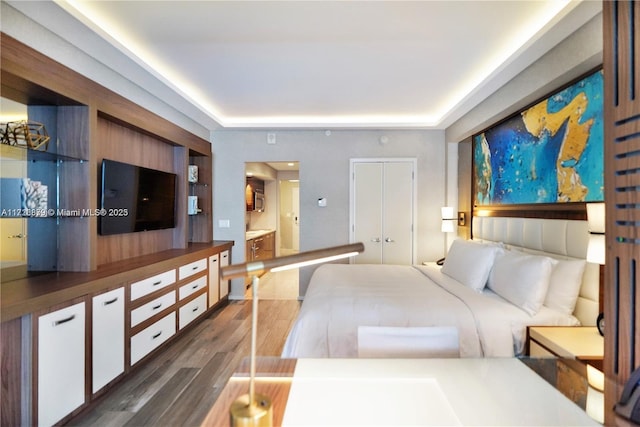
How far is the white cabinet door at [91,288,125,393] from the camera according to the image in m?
1.98

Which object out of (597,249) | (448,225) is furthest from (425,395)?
(448,225)

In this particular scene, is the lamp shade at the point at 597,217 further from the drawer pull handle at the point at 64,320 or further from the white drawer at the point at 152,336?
the white drawer at the point at 152,336

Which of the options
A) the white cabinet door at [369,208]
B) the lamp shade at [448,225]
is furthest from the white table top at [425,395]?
the white cabinet door at [369,208]

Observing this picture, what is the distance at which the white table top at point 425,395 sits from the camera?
902 mm

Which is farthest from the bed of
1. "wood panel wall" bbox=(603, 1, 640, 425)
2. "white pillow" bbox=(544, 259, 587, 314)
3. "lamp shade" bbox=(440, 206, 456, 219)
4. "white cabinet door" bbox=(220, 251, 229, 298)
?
"white cabinet door" bbox=(220, 251, 229, 298)

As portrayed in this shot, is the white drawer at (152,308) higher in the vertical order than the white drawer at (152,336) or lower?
higher

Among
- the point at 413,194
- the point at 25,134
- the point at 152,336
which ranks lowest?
the point at 152,336

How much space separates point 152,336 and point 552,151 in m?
3.87

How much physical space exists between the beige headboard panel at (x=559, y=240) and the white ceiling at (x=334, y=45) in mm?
1369

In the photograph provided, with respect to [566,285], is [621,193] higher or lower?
higher

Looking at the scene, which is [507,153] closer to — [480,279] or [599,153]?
[599,153]

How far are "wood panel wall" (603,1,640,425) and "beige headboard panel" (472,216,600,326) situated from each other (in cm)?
128

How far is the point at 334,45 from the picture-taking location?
91.9 inches

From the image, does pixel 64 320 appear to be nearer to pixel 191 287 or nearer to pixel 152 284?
pixel 152 284
